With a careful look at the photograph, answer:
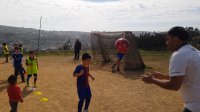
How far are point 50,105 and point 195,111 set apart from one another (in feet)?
23.2

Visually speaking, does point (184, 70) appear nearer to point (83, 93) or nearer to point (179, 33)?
point (179, 33)

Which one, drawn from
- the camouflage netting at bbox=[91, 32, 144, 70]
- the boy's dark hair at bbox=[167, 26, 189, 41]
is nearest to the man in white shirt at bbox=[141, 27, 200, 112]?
the boy's dark hair at bbox=[167, 26, 189, 41]

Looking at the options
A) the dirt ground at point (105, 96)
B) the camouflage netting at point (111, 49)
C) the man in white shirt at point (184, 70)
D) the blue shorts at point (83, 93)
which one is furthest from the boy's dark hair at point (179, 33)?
the camouflage netting at point (111, 49)

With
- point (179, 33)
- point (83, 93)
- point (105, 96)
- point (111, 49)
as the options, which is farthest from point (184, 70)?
point (111, 49)

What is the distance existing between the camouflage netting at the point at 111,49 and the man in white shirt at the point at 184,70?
15.2 m

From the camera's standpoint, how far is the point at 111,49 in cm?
2305

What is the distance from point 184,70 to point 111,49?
61.5 ft

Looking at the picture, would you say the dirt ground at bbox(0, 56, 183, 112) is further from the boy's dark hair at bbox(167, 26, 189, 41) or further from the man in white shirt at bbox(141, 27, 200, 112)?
the boy's dark hair at bbox(167, 26, 189, 41)

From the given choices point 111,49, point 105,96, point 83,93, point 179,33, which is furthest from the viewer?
point 111,49

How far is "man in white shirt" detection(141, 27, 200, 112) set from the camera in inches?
170

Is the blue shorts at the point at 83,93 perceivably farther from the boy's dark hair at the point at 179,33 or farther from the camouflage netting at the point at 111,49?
the camouflage netting at the point at 111,49

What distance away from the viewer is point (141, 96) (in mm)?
12414

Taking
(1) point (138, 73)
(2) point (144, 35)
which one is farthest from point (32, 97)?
(2) point (144, 35)

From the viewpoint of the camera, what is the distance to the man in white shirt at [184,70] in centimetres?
432
